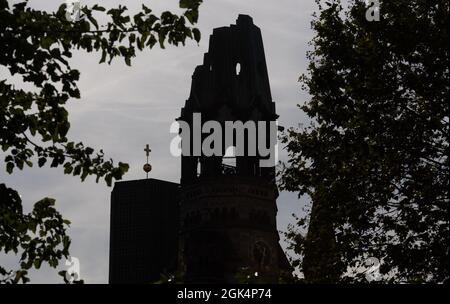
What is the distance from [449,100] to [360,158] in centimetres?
295

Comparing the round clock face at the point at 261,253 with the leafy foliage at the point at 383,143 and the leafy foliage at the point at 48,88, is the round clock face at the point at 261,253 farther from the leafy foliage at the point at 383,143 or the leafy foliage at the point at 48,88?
the leafy foliage at the point at 48,88

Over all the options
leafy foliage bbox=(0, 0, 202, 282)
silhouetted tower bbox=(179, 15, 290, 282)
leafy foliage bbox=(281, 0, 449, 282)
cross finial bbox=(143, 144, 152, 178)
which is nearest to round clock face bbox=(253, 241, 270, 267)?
silhouetted tower bbox=(179, 15, 290, 282)

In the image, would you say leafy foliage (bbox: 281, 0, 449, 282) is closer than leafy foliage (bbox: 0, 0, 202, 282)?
No

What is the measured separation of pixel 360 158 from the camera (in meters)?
28.2

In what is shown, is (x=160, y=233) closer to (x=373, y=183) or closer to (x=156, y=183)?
(x=156, y=183)

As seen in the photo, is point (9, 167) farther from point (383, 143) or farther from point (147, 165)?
point (147, 165)

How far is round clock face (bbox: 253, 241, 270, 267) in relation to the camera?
10925cm

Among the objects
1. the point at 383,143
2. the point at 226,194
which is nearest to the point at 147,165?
the point at 226,194

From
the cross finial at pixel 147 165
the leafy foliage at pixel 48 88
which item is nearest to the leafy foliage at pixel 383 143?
the leafy foliage at pixel 48 88

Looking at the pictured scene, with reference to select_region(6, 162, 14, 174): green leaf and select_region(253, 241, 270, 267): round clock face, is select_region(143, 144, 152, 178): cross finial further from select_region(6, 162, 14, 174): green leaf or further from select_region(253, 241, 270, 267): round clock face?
select_region(6, 162, 14, 174): green leaf

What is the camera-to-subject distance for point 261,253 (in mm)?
109812

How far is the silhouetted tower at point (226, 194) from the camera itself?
354 feet

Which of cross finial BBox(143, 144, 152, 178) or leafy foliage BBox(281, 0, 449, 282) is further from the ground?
cross finial BBox(143, 144, 152, 178)
